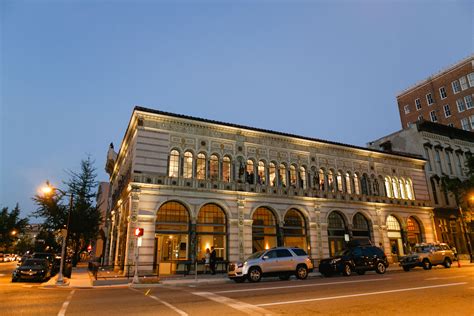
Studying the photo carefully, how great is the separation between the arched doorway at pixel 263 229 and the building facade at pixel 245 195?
0.29ft

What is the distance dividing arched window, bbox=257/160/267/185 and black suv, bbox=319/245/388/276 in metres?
9.58

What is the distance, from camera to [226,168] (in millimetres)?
27438

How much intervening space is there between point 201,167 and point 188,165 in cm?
115

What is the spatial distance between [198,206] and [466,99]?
5320 cm

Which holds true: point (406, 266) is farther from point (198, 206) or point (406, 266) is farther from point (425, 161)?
point (425, 161)

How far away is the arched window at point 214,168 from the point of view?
26.6 meters

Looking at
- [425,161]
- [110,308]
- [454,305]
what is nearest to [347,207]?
[425,161]

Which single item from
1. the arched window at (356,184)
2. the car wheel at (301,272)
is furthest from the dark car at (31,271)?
the arched window at (356,184)

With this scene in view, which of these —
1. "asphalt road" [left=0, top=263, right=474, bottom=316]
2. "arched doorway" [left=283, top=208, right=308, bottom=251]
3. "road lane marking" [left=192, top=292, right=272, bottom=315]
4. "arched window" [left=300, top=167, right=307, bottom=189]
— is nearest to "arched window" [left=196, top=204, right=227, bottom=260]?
"arched doorway" [left=283, top=208, right=308, bottom=251]

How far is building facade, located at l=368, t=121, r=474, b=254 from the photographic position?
1507 inches

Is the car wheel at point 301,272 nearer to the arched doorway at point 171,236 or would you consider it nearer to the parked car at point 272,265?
the parked car at point 272,265

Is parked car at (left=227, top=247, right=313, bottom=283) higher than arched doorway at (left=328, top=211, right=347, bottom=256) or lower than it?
lower

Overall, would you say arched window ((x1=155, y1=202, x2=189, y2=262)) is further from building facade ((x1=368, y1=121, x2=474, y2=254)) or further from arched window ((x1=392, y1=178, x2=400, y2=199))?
building facade ((x1=368, y1=121, x2=474, y2=254))

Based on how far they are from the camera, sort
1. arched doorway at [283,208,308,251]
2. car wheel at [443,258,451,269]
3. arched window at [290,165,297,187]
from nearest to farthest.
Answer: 1. car wheel at [443,258,451,269]
2. arched doorway at [283,208,308,251]
3. arched window at [290,165,297,187]
